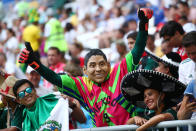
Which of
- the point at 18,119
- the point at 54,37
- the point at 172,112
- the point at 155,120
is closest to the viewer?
the point at 155,120

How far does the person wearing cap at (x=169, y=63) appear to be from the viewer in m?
5.30

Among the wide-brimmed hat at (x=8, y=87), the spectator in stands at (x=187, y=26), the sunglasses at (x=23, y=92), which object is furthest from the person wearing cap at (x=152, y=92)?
the spectator in stands at (x=187, y=26)

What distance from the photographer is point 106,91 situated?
517 centimetres

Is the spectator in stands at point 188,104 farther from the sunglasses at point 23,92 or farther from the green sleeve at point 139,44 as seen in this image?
the sunglasses at point 23,92

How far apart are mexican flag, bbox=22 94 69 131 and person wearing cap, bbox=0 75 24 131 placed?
0.37 feet

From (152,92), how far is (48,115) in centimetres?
152

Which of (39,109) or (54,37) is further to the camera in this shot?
(54,37)

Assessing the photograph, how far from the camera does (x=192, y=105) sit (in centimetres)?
441

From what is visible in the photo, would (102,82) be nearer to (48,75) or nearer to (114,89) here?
(114,89)

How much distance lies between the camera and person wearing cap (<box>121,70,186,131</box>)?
15.2 feet

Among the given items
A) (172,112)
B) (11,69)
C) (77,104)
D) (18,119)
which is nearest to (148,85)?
(172,112)

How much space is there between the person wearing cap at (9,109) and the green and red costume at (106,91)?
36.0 inches

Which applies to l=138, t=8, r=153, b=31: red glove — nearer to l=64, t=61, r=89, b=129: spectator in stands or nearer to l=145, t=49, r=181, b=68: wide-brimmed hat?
l=145, t=49, r=181, b=68: wide-brimmed hat

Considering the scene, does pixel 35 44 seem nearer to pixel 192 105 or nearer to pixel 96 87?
pixel 96 87
